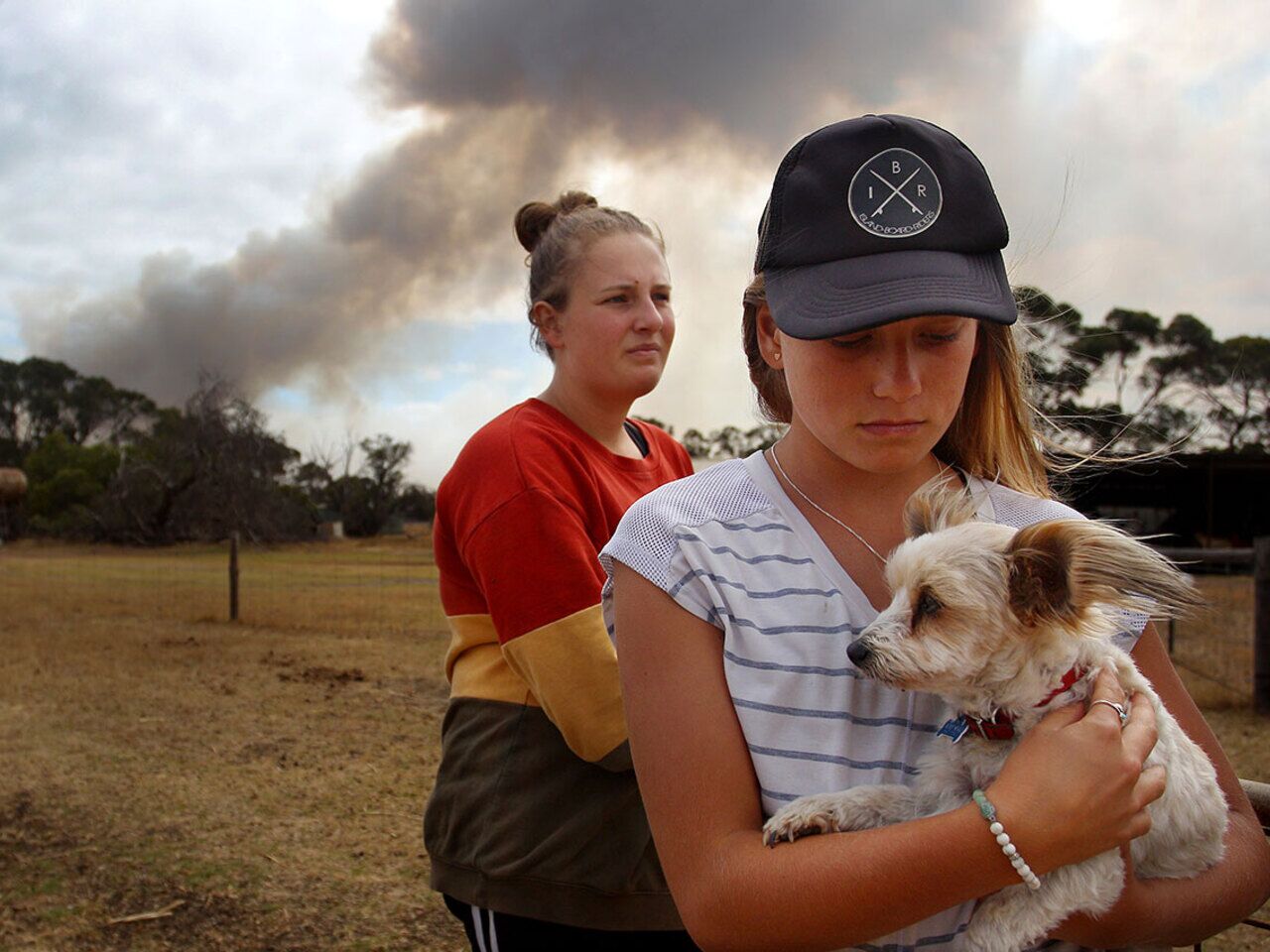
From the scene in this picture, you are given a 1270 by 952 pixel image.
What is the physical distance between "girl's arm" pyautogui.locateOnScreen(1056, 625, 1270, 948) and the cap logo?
0.83 meters

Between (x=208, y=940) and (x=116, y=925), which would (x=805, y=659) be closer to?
(x=208, y=940)

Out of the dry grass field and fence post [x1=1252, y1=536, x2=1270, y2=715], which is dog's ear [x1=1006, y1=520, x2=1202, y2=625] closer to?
the dry grass field

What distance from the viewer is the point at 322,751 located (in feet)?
25.2

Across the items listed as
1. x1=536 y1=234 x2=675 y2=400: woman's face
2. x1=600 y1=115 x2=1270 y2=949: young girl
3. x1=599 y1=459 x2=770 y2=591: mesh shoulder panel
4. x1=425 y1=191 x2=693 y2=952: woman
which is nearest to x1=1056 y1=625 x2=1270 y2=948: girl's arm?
x1=600 y1=115 x2=1270 y2=949: young girl

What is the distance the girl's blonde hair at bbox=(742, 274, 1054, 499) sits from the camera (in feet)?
6.25

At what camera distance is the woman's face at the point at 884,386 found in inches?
61.0

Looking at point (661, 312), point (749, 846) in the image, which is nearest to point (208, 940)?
point (661, 312)

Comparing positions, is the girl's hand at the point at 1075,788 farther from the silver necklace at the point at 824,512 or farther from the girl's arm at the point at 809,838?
the silver necklace at the point at 824,512

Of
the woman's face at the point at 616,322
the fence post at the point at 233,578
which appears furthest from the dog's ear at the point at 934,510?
the fence post at the point at 233,578

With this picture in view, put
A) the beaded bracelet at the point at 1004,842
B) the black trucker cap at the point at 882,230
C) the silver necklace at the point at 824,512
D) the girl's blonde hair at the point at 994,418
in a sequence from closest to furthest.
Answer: the beaded bracelet at the point at 1004,842, the black trucker cap at the point at 882,230, the silver necklace at the point at 824,512, the girl's blonde hair at the point at 994,418

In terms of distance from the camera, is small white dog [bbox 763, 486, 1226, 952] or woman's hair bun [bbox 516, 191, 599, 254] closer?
small white dog [bbox 763, 486, 1226, 952]

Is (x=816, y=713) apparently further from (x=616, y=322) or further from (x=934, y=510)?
(x=616, y=322)

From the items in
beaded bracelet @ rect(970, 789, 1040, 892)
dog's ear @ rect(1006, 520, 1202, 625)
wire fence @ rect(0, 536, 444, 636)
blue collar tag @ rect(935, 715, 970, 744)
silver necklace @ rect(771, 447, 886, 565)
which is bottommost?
wire fence @ rect(0, 536, 444, 636)

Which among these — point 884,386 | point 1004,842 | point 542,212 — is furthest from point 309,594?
point 1004,842
